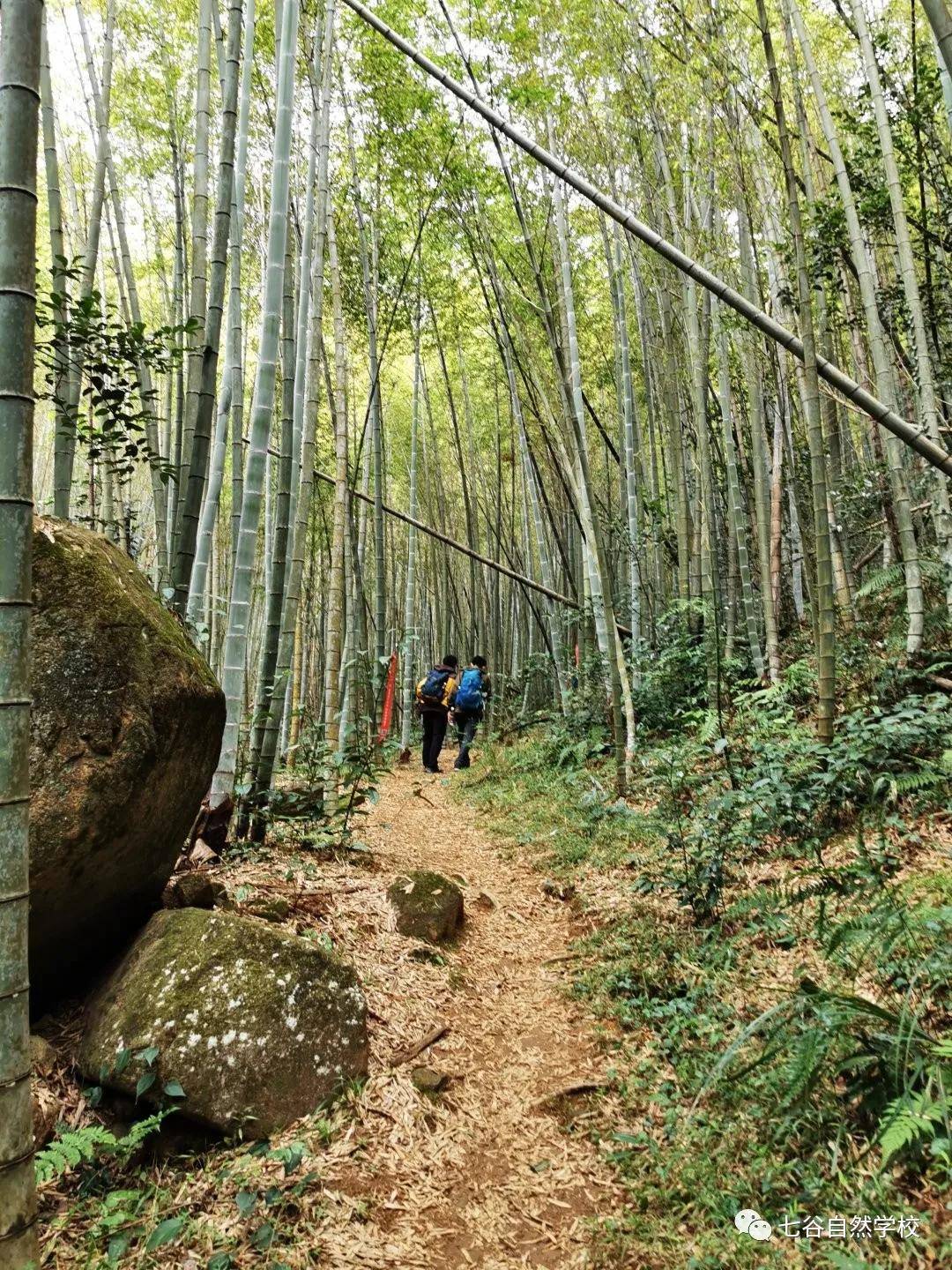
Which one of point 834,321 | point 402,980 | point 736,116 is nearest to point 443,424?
point 834,321

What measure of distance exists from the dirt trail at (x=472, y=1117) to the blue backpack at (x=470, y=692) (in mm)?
4653

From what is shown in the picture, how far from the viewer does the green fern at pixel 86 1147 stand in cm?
136

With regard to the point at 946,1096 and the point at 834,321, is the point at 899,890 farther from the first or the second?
the point at 834,321

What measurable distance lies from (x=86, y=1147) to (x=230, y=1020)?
45 centimetres

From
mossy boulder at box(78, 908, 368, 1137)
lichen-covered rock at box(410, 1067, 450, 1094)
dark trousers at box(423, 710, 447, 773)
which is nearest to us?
mossy boulder at box(78, 908, 368, 1137)

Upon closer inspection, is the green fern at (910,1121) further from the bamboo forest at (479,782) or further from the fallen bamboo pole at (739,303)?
the fallen bamboo pole at (739,303)

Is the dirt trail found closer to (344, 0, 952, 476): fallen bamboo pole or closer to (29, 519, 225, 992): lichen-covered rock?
(29, 519, 225, 992): lichen-covered rock

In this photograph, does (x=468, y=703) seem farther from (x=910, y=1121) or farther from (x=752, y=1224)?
(x=910, y=1121)

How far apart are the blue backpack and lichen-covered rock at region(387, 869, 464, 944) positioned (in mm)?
4809

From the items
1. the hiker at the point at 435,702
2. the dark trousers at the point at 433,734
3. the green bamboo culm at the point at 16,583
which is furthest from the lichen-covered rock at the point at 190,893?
the dark trousers at the point at 433,734

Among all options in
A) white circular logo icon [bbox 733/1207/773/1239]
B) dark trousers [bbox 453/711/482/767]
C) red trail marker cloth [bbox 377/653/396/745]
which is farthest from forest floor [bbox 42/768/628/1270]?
red trail marker cloth [bbox 377/653/396/745]

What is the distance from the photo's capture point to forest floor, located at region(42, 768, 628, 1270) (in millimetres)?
1441

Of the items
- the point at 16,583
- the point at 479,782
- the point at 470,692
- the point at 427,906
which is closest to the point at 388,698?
the point at 470,692

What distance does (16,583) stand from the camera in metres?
1.07
